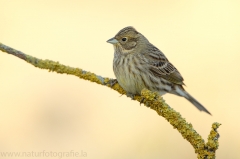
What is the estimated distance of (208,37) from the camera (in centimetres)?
754

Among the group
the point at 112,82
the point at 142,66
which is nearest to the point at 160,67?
the point at 142,66

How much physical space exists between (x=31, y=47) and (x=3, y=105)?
0.98 metres

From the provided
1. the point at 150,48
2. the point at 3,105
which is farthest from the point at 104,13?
the point at 150,48

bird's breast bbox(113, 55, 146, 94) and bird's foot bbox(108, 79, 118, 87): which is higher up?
bird's breast bbox(113, 55, 146, 94)

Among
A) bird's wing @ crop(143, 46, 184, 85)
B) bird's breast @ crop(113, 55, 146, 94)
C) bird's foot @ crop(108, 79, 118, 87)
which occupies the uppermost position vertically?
bird's wing @ crop(143, 46, 184, 85)

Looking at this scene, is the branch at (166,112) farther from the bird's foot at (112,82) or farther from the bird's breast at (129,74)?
the bird's breast at (129,74)

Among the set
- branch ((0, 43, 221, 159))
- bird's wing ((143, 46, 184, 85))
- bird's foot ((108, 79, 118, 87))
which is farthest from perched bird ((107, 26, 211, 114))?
branch ((0, 43, 221, 159))

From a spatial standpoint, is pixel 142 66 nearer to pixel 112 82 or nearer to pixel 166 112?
pixel 112 82

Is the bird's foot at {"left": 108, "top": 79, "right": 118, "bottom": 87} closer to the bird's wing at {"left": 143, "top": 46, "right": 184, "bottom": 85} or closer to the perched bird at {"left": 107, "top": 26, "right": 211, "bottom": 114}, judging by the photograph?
the perched bird at {"left": 107, "top": 26, "right": 211, "bottom": 114}

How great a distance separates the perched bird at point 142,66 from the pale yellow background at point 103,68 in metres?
1.07

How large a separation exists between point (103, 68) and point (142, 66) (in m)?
2.14

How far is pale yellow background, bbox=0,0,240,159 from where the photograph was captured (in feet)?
19.7

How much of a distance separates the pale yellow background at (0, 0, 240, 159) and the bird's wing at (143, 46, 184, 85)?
3.36ft

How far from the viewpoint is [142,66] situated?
4.81 meters
